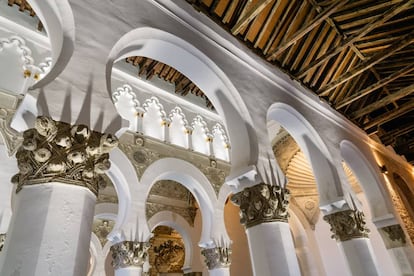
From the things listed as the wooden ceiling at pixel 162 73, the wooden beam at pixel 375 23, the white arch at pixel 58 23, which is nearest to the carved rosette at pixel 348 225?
the wooden beam at pixel 375 23

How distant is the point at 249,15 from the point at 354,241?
392cm

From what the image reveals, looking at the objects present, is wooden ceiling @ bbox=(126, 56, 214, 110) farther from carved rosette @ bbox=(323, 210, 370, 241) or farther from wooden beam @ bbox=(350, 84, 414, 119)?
carved rosette @ bbox=(323, 210, 370, 241)

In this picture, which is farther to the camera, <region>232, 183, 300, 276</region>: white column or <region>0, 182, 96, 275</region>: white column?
<region>232, 183, 300, 276</region>: white column

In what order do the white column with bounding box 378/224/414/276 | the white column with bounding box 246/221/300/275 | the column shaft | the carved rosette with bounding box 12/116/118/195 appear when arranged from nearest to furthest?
1. the carved rosette with bounding box 12/116/118/195
2. the white column with bounding box 246/221/300/275
3. the column shaft
4. the white column with bounding box 378/224/414/276

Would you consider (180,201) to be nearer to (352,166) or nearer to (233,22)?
(352,166)

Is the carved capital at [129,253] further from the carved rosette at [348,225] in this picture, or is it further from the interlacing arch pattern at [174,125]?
the carved rosette at [348,225]

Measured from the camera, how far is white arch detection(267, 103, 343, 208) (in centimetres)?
478

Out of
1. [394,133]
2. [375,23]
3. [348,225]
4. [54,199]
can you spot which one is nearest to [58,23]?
[54,199]

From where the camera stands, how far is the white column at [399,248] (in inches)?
231

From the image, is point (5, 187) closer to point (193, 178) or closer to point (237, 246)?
point (193, 178)

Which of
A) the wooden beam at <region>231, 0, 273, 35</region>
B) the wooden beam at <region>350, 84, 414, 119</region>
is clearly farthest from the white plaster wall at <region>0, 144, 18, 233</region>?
the wooden beam at <region>350, 84, 414, 119</region>

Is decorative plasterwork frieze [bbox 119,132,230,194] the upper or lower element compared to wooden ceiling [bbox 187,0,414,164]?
lower

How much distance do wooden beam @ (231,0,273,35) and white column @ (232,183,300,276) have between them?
2.41 m

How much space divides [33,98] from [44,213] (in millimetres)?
792
